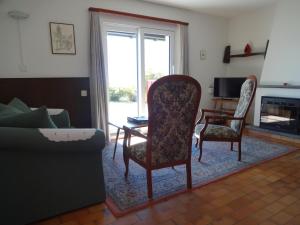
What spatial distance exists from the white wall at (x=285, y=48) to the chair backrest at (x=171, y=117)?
2861mm

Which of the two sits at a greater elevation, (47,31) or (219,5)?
(219,5)

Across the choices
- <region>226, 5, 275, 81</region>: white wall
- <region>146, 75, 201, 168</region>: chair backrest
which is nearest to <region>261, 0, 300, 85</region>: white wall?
<region>226, 5, 275, 81</region>: white wall

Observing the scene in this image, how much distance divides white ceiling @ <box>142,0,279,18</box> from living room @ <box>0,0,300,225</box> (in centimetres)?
2

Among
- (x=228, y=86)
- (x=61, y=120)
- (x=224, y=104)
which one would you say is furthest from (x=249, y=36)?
(x=61, y=120)

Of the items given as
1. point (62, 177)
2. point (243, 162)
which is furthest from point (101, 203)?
point (243, 162)

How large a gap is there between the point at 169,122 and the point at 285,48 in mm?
3279

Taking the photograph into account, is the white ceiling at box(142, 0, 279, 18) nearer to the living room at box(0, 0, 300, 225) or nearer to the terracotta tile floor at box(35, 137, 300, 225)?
the living room at box(0, 0, 300, 225)

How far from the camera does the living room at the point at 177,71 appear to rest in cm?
→ 181

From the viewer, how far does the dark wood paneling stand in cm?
298

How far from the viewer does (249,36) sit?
15.9 feet

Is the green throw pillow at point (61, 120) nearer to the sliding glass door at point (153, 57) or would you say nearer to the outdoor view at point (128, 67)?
the outdoor view at point (128, 67)

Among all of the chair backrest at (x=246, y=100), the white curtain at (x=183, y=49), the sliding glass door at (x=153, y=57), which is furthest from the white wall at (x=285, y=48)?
the sliding glass door at (x=153, y=57)

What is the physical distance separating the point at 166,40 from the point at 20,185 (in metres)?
3.83

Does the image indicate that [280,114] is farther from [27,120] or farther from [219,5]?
[27,120]
